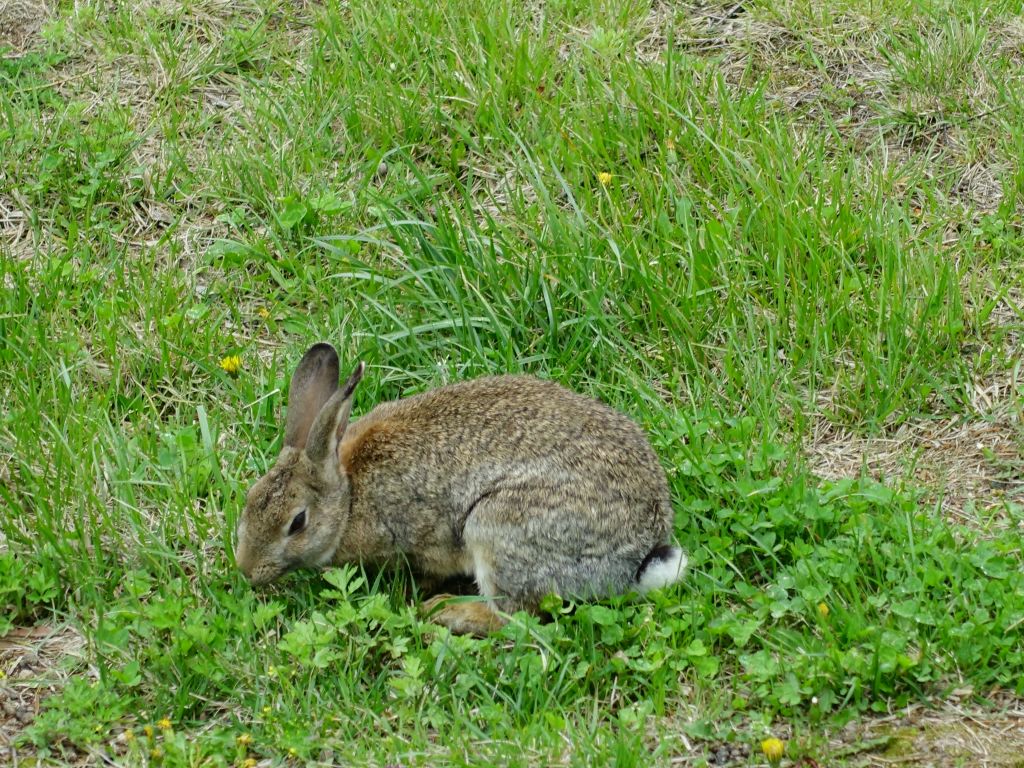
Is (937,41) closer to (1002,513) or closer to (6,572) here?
(1002,513)

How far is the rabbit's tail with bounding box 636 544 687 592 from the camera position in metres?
4.81

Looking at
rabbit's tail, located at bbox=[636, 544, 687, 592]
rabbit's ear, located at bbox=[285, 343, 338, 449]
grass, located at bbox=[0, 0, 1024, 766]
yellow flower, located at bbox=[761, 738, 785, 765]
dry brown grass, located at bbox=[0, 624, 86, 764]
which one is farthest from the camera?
rabbit's ear, located at bbox=[285, 343, 338, 449]

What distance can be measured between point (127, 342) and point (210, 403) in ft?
1.62

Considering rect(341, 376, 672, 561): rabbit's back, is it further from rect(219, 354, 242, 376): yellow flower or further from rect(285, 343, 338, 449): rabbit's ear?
rect(219, 354, 242, 376): yellow flower

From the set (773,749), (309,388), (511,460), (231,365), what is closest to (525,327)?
(511,460)

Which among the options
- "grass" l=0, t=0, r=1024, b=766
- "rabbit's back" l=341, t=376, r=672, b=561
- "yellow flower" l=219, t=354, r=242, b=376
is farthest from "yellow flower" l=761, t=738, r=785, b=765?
"yellow flower" l=219, t=354, r=242, b=376

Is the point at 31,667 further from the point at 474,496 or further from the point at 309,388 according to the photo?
the point at 474,496

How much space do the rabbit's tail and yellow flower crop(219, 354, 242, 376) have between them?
→ 6.72 ft

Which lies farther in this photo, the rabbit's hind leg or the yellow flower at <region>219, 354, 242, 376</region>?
the yellow flower at <region>219, 354, 242, 376</region>

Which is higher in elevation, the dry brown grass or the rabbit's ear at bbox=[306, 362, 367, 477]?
the rabbit's ear at bbox=[306, 362, 367, 477]

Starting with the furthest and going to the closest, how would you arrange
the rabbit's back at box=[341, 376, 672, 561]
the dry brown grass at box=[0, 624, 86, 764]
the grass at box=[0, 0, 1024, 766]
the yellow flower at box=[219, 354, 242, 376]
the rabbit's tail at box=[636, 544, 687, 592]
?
1. the yellow flower at box=[219, 354, 242, 376]
2. the rabbit's back at box=[341, 376, 672, 561]
3. the rabbit's tail at box=[636, 544, 687, 592]
4. the dry brown grass at box=[0, 624, 86, 764]
5. the grass at box=[0, 0, 1024, 766]

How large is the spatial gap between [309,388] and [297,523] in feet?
1.73

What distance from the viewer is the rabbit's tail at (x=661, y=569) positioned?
4812 millimetres

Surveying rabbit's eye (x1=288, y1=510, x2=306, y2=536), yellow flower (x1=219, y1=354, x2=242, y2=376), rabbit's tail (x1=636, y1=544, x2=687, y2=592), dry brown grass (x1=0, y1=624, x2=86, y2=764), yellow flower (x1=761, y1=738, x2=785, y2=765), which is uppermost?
yellow flower (x1=219, y1=354, x2=242, y2=376)
